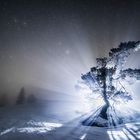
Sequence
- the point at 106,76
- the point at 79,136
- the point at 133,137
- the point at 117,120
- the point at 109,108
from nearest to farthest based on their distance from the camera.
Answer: the point at 133,137, the point at 79,136, the point at 117,120, the point at 106,76, the point at 109,108

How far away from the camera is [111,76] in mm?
30859

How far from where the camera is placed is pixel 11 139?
19.2 metres

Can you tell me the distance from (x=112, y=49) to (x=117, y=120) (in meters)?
11.1

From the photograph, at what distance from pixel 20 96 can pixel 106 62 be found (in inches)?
1780

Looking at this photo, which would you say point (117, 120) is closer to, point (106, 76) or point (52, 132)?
point (106, 76)

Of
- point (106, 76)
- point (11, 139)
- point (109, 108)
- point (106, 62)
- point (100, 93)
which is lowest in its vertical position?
point (11, 139)

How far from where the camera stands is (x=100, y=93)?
31.6 metres

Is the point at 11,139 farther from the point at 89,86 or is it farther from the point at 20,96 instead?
the point at 20,96

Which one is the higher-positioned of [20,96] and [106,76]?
[20,96]

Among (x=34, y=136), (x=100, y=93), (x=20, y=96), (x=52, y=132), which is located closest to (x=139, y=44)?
(x=100, y=93)

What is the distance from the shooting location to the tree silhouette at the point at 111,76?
30156 millimetres

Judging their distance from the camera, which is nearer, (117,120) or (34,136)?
(34,136)

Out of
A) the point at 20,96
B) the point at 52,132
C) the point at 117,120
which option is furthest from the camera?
the point at 20,96

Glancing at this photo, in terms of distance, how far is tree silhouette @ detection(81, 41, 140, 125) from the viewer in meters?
30.2
